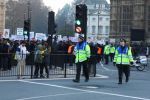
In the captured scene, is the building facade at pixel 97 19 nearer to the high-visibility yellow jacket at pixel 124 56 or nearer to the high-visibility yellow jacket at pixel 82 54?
the high-visibility yellow jacket at pixel 124 56

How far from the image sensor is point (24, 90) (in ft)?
65.4

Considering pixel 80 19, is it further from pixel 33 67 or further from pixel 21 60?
pixel 21 60

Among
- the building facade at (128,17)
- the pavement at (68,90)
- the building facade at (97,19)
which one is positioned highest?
the building facade at (97,19)

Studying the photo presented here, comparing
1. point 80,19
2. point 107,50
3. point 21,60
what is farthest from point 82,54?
point 107,50

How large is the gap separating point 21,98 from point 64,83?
6.04m

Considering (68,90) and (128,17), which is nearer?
(68,90)

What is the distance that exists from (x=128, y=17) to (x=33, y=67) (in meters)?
66.6

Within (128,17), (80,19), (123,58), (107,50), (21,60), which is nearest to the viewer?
(123,58)

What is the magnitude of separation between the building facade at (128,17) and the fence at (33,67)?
6173 cm

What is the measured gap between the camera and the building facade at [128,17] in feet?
300

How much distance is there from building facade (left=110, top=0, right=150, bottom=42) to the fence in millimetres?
61727

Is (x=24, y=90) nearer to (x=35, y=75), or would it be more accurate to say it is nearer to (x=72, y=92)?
(x=72, y=92)

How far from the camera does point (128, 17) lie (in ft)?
306

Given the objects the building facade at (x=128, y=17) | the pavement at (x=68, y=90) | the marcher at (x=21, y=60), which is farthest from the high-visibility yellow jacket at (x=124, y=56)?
the building facade at (x=128, y=17)
